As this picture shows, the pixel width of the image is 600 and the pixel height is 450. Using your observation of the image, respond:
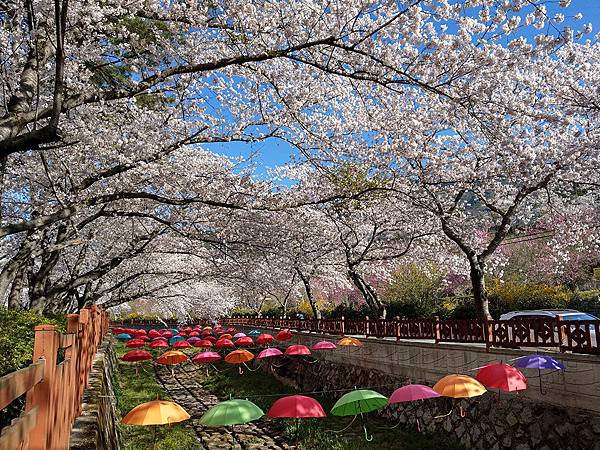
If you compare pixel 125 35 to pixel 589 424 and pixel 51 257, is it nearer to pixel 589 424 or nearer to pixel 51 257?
pixel 51 257

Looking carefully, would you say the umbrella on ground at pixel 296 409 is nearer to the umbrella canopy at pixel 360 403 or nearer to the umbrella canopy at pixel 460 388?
the umbrella canopy at pixel 360 403

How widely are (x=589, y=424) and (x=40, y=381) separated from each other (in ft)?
34.4

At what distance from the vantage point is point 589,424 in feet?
33.1

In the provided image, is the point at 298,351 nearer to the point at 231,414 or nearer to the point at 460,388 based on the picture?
the point at 231,414

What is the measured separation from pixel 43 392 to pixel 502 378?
9.08 meters

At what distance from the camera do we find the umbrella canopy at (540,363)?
10.3 m

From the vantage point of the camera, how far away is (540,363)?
10359 millimetres

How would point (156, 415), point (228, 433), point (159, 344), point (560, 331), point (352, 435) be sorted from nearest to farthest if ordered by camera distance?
point (156, 415)
point (560, 331)
point (352, 435)
point (228, 433)
point (159, 344)

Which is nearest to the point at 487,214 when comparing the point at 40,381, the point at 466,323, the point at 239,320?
the point at 466,323

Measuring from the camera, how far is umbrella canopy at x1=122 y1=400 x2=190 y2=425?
379 inches

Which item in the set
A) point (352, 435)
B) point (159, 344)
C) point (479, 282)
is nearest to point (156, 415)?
point (352, 435)

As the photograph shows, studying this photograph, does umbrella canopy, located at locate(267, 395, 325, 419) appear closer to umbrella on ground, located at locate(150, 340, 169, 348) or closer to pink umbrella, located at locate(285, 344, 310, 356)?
pink umbrella, located at locate(285, 344, 310, 356)

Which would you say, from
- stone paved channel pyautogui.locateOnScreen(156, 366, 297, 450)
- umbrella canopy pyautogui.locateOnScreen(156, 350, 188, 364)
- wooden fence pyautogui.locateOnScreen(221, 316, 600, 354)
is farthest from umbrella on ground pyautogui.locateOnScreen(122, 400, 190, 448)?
umbrella canopy pyautogui.locateOnScreen(156, 350, 188, 364)

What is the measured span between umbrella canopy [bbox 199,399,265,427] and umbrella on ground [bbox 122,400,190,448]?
553 millimetres
